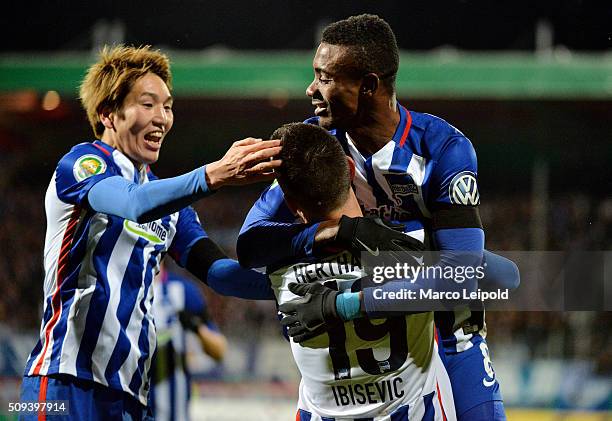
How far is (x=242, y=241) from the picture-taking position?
80.6 inches

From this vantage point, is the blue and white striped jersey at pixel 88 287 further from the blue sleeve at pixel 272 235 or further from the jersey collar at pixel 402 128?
the jersey collar at pixel 402 128

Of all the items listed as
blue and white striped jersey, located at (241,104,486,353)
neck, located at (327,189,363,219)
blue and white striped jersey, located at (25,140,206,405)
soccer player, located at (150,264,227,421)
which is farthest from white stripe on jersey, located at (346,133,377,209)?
soccer player, located at (150,264,227,421)

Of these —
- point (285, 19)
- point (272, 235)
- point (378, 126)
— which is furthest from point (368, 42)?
point (285, 19)

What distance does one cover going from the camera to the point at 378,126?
85.5 inches

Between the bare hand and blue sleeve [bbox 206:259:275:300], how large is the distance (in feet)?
1.50

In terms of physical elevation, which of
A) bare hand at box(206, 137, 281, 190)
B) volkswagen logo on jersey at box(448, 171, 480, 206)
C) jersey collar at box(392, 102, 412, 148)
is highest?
jersey collar at box(392, 102, 412, 148)

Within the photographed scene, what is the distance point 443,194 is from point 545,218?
3146mm

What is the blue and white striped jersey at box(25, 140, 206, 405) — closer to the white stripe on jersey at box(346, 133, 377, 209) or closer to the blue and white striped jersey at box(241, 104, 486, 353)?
the blue and white striped jersey at box(241, 104, 486, 353)

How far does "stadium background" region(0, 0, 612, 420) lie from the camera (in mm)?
3334

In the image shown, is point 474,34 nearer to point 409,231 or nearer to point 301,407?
point 409,231

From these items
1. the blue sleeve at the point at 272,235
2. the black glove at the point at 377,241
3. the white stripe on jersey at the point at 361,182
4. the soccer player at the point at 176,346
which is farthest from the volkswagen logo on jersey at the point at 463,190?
the soccer player at the point at 176,346

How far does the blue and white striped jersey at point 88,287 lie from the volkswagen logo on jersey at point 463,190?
847 millimetres

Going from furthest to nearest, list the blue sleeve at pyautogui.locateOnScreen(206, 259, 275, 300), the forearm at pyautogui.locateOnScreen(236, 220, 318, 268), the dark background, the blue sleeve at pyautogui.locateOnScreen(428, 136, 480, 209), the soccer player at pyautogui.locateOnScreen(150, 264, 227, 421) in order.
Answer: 1. the soccer player at pyautogui.locateOnScreen(150, 264, 227, 421)
2. the dark background
3. the blue sleeve at pyautogui.locateOnScreen(206, 259, 275, 300)
4. the blue sleeve at pyautogui.locateOnScreen(428, 136, 480, 209)
5. the forearm at pyautogui.locateOnScreen(236, 220, 318, 268)

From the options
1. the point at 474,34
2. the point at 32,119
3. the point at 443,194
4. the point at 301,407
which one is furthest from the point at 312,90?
the point at 32,119
